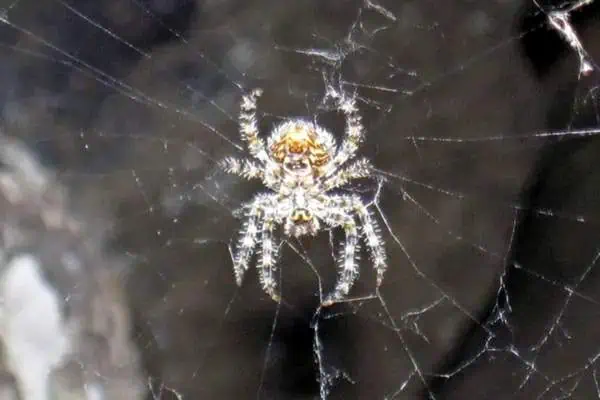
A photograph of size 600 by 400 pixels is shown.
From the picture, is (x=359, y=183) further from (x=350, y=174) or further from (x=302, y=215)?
(x=302, y=215)

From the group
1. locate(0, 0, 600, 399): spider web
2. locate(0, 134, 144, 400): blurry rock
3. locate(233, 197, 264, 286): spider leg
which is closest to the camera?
locate(0, 0, 600, 399): spider web

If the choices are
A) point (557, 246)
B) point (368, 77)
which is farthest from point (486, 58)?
point (557, 246)

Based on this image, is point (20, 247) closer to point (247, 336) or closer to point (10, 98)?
point (10, 98)

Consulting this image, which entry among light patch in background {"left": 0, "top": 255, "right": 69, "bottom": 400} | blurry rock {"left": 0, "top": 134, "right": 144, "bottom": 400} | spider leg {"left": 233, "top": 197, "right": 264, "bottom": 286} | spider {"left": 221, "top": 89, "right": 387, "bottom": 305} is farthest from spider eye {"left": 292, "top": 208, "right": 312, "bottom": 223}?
light patch in background {"left": 0, "top": 255, "right": 69, "bottom": 400}

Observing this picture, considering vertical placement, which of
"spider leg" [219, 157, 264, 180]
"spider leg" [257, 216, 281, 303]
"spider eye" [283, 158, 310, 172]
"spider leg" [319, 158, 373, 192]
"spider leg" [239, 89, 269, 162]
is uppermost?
"spider leg" [239, 89, 269, 162]

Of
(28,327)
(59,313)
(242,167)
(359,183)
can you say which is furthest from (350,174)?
(28,327)

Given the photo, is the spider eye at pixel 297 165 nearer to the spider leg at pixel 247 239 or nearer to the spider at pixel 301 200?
the spider at pixel 301 200

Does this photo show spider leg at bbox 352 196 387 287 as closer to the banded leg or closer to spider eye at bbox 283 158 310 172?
the banded leg
